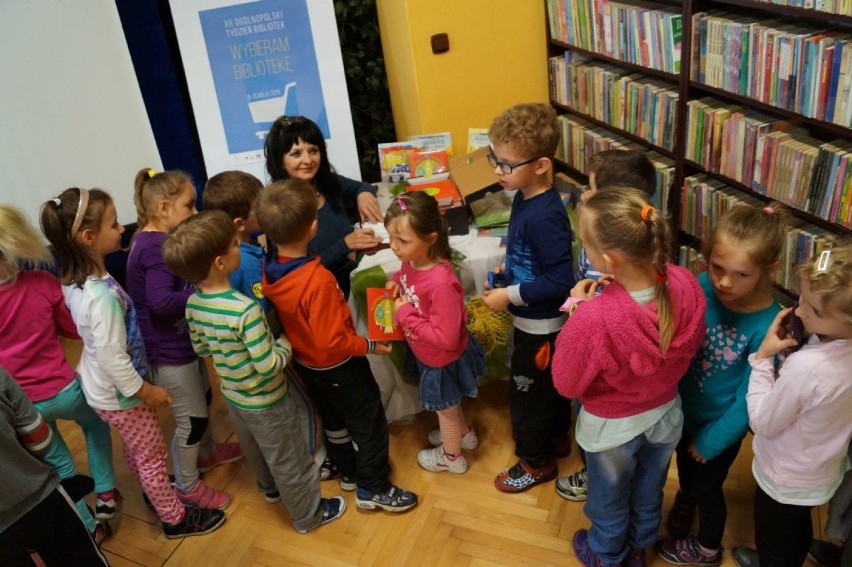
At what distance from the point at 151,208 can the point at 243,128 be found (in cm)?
139

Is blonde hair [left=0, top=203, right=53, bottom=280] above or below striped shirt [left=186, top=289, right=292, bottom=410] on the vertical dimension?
above

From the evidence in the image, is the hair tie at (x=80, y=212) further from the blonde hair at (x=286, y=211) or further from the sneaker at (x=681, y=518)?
the sneaker at (x=681, y=518)

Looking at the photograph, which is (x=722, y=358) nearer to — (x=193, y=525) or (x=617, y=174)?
(x=617, y=174)

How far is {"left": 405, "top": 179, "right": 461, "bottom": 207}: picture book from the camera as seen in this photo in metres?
2.75

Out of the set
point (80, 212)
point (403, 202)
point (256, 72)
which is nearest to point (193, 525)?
point (80, 212)

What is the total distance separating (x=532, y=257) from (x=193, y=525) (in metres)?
1.62

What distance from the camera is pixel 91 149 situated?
3711 millimetres

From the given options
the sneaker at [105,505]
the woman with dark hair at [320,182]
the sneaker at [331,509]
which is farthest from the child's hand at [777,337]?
the sneaker at [105,505]

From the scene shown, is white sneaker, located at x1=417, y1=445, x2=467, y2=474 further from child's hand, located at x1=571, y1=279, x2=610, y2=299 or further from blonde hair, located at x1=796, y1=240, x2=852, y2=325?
blonde hair, located at x1=796, y1=240, x2=852, y2=325

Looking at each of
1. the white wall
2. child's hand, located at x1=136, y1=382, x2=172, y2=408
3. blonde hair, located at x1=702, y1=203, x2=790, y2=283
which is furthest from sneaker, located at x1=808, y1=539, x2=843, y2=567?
the white wall

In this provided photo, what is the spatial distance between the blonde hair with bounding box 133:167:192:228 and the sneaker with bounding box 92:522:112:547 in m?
1.15

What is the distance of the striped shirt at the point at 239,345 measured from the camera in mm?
1949

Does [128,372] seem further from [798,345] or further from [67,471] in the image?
[798,345]

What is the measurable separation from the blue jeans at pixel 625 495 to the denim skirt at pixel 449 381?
22.7 inches
